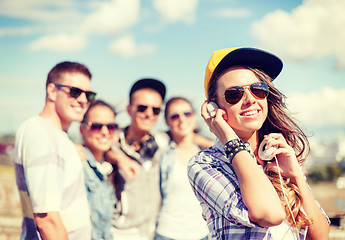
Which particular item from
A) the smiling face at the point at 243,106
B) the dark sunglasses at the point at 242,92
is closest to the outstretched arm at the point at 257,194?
the smiling face at the point at 243,106

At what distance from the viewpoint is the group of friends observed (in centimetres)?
187

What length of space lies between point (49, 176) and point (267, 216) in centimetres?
164

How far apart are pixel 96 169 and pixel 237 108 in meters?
2.07

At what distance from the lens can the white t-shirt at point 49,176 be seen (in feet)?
8.06

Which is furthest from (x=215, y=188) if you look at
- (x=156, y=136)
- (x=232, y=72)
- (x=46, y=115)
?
(x=156, y=136)

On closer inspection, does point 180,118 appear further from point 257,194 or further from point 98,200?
point 257,194

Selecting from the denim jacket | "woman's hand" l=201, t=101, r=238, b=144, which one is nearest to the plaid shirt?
"woman's hand" l=201, t=101, r=238, b=144

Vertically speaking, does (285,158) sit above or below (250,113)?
below

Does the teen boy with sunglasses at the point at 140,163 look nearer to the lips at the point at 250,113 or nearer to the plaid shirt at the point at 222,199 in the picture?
the plaid shirt at the point at 222,199

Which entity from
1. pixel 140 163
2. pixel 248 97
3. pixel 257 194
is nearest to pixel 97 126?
pixel 140 163

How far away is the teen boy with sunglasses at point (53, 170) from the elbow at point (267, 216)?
1527 mm

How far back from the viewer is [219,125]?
6.77 feet

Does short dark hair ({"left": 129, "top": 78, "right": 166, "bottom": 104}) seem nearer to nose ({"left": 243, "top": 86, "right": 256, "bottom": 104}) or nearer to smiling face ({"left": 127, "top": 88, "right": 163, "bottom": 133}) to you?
smiling face ({"left": 127, "top": 88, "right": 163, "bottom": 133})

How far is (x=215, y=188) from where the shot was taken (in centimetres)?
185
